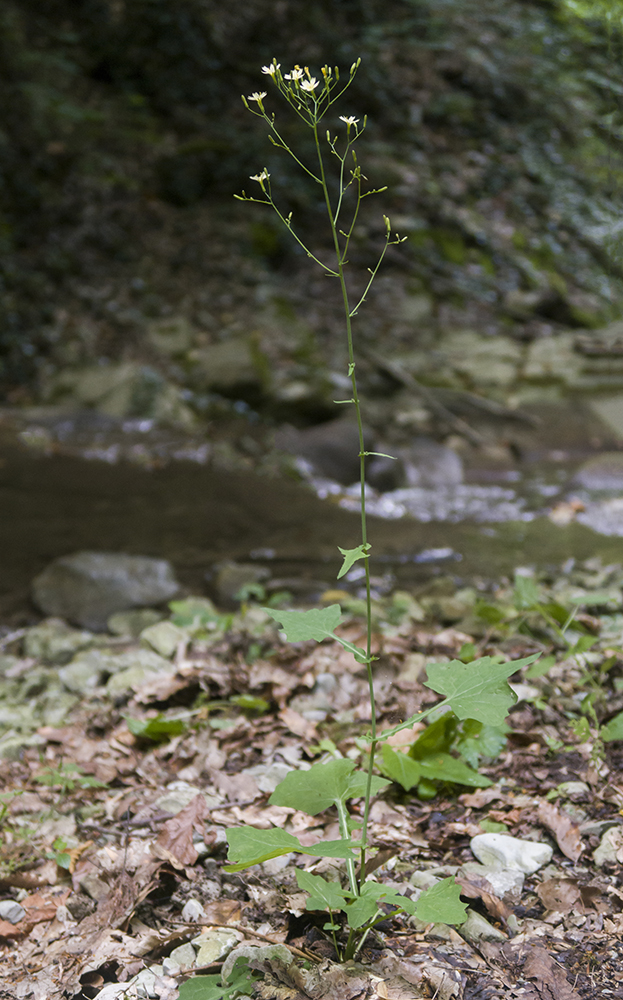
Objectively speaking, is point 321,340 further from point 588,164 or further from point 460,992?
point 460,992

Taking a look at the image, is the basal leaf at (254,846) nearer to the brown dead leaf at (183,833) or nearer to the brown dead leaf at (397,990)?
the brown dead leaf at (397,990)

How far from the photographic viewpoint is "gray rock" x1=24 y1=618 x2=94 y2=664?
325cm

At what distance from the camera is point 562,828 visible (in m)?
1.62

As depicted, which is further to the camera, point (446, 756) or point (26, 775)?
point (26, 775)

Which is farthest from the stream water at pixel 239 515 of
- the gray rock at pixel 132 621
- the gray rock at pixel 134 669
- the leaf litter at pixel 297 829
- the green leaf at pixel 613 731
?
the green leaf at pixel 613 731

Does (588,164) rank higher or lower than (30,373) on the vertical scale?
higher

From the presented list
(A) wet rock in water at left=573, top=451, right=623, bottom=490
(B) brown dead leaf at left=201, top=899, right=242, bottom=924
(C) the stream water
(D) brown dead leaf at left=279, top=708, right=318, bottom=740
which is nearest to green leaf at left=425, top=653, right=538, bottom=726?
(B) brown dead leaf at left=201, top=899, right=242, bottom=924

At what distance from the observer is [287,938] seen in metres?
1.36

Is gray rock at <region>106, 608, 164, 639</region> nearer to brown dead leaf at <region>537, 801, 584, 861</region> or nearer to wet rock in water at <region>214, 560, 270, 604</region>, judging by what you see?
wet rock in water at <region>214, 560, 270, 604</region>

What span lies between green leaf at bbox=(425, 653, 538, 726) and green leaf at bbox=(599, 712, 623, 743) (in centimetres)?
65

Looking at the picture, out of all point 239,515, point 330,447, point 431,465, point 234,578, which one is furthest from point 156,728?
point 431,465

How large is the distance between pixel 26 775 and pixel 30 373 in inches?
246

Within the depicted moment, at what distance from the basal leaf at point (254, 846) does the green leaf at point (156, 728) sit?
1.00 meters

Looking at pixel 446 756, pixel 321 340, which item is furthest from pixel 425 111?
pixel 446 756
